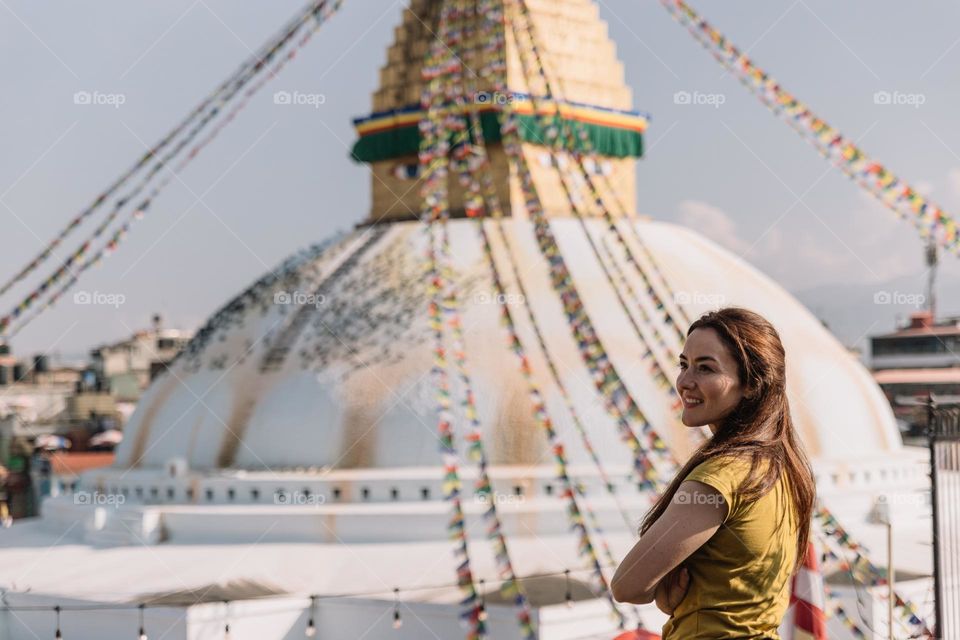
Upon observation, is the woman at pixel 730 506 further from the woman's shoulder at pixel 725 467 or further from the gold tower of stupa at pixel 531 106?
the gold tower of stupa at pixel 531 106

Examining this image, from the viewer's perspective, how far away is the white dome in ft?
31.4

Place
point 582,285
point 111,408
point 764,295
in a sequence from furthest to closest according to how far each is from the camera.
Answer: point 111,408
point 764,295
point 582,285

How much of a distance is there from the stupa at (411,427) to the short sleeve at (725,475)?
6066 millimetres

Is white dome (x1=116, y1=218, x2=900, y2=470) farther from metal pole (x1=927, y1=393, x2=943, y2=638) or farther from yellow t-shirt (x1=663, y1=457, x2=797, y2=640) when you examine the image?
yellow t-shirt (x1=663, y1=457, x2=797, y2=640)

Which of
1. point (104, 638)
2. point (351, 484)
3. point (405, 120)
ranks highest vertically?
point (405, 120)

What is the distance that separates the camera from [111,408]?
25.1 metres

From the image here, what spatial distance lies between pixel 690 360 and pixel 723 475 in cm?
23

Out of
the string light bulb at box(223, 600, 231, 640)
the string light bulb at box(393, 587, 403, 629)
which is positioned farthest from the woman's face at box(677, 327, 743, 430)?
the string light bulb at box(223, 600, 231, 640)

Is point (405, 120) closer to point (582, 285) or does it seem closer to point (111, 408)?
point (582, 285)

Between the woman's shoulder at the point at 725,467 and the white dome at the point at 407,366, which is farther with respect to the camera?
the white dome at the point at 407,366

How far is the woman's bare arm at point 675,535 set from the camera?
5.16 ft

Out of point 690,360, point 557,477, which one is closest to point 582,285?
point 557,477

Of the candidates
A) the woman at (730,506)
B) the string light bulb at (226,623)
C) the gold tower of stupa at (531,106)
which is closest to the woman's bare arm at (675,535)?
the woman at (730,506)

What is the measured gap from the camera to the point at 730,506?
1588 millimetres
